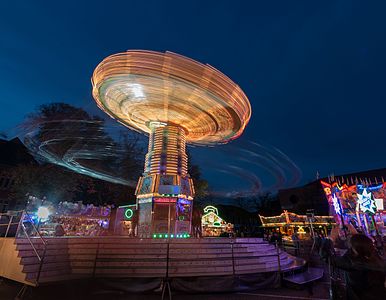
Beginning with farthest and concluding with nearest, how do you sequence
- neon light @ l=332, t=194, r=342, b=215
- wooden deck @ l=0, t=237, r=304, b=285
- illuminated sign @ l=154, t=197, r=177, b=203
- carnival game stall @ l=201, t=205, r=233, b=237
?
carnival game stall @ l=201, t=205, r=233, b=237
neon light @ l=332, t=194, r=342, b=215
illuminated sign @ l=154, t=197, r=177, b=203
wooden deck @ l=0, t=237, r=304, b=285

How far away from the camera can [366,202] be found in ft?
76.4

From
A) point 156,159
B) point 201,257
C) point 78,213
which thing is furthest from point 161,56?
point 78,213

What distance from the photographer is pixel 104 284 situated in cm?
815

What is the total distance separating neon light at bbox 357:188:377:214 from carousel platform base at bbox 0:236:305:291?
54.3ft

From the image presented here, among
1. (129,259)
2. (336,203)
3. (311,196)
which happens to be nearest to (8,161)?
(129,259)

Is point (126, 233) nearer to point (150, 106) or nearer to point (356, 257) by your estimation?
point (150, 106)

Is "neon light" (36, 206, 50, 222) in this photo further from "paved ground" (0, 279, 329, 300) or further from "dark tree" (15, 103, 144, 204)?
"paved ground" (0, 279, 329, 300)

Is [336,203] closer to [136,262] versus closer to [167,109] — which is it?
[167,109]

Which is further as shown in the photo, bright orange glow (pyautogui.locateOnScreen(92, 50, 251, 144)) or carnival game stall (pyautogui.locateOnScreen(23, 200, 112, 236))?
carnival game stall (pyautogui.locateOnScreen(23, 200, 112, 236))

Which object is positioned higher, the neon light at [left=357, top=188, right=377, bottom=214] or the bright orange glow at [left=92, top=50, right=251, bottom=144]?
the bright orange glow at [left=92, top=50, right=251, bottom=144]

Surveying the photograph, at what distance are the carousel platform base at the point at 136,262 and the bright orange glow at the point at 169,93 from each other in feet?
25.9

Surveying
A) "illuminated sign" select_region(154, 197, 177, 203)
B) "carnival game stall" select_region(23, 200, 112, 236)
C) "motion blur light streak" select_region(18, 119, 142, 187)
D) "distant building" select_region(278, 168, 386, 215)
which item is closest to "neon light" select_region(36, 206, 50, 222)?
"carnival game stall" select_region(23, 200, 112, 236)

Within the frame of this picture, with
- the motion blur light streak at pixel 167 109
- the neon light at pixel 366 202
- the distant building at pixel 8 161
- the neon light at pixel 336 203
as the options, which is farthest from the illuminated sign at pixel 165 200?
the distant building at pixel 8 161

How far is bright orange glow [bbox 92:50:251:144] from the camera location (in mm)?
13172
